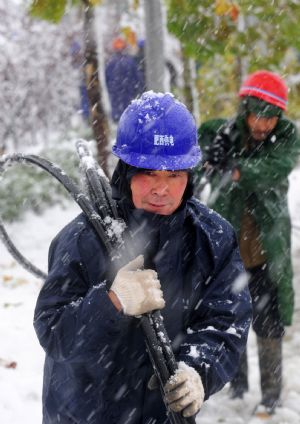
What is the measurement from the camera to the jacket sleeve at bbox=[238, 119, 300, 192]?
3.86 metres

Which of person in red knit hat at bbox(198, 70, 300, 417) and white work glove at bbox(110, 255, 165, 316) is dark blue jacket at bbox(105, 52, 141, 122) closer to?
person in red knit hat at bbox(198, 70, 300, 417)

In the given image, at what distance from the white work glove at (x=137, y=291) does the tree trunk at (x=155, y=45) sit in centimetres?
315

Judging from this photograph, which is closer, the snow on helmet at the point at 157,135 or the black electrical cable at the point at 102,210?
the black electrical cable at the point at 102,210

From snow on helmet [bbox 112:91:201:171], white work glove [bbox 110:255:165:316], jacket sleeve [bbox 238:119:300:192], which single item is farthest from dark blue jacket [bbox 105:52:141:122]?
white work glove [bbox 110:255:165:316]

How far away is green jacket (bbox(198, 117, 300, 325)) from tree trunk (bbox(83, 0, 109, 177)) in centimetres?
172

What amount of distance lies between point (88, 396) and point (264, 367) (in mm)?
2568

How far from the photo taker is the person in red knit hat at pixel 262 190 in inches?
152

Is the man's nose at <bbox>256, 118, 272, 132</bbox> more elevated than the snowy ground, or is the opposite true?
the man's nose at <bbox>256, 118, 272, 132</bbox>

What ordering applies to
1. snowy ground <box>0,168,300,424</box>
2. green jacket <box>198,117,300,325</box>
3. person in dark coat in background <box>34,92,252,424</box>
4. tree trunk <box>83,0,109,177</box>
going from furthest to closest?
tree trunk <box>83,0,109,177</box>
snowy ground <box>0,168,300,424</box>
green jacket <box>198,117,300,325</box>
person in dark coat in background <box>34,92,252,424</box>

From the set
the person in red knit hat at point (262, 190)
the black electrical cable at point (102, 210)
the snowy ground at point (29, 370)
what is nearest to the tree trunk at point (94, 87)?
the snowy ground at point (29, 370)

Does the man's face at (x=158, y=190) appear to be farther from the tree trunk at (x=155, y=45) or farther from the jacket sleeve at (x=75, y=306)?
the tree trunk at (x=155, y=45)

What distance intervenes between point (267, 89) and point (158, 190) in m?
2.12

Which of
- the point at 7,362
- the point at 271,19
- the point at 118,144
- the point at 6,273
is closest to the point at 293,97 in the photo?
the point at 271,19

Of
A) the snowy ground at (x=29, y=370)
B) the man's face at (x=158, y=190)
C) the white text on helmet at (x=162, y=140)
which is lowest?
the snowy ground at (x=29, y=370)
